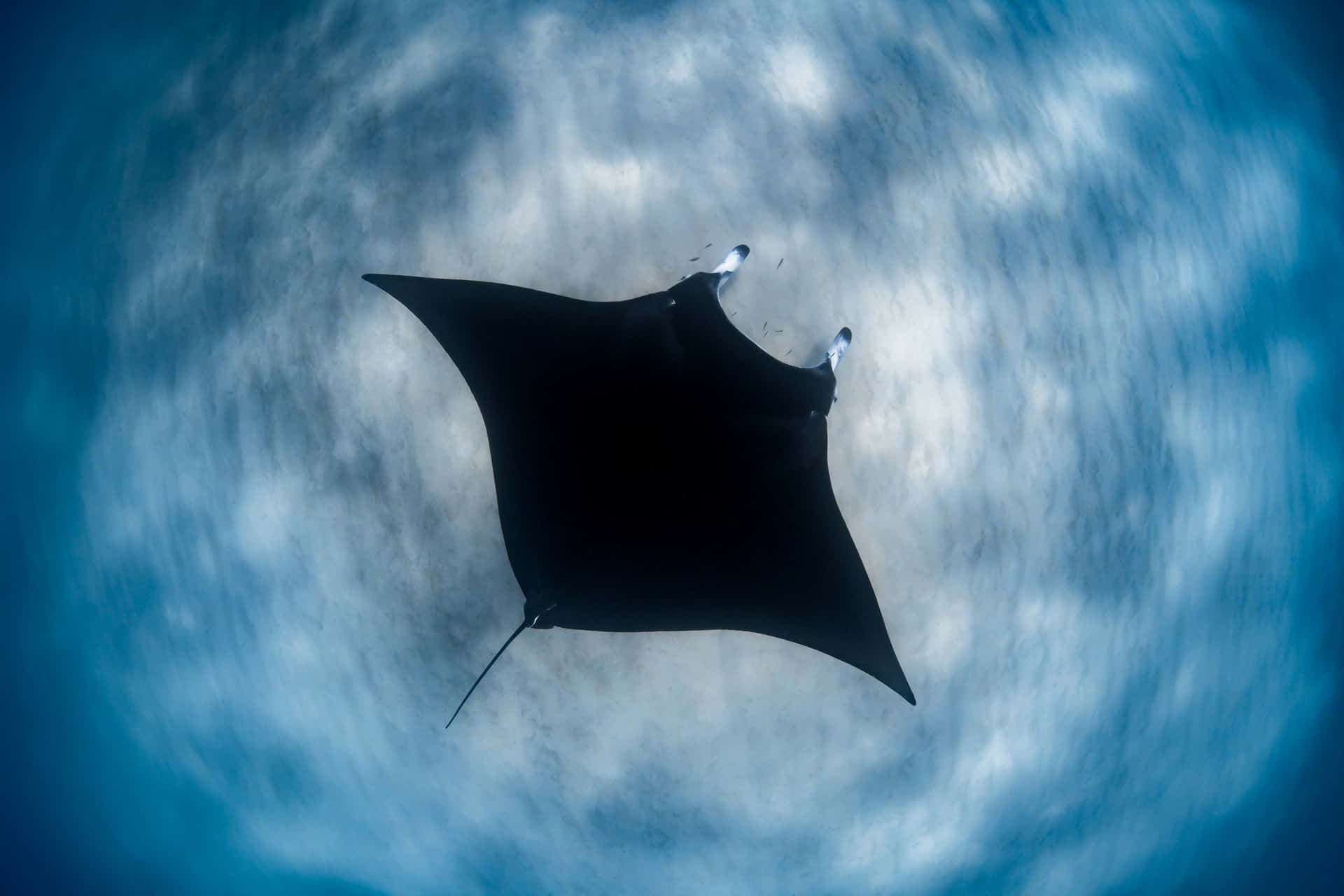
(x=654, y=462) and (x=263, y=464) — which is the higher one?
(x=263, y=464)

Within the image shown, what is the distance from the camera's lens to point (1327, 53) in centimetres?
912

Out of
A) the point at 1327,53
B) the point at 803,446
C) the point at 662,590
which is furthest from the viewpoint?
the point at 1327,53

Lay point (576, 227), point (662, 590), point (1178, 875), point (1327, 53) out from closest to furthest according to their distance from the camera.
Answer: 1. point (662, 590)
2. point (576, 227)
3. point (1327, 53)
4. point (1178, 875)

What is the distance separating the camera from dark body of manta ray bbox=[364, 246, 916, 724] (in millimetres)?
3166

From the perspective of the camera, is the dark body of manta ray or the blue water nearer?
the dark body of manta ray

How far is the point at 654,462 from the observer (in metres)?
3.25

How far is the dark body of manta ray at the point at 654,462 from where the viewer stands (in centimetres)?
317

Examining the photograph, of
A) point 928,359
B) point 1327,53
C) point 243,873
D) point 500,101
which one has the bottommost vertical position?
point 243,873

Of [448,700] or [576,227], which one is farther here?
[448,700]

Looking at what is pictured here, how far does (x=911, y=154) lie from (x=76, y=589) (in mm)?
11441

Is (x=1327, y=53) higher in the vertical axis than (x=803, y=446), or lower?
higher

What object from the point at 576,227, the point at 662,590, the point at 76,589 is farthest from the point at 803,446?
the point at 76,589

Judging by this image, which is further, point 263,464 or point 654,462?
point 263,464

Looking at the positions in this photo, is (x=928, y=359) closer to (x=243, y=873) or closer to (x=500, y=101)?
(x=500, y=101)
